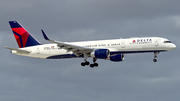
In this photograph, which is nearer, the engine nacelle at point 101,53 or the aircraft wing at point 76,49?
the engine nacelle at point 101,53

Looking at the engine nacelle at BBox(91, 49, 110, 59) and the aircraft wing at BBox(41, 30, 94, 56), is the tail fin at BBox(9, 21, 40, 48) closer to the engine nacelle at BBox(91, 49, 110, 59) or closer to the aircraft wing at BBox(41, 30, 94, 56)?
the aircraft wing at BBox(41, 30, 94, 56)

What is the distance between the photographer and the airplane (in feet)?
198

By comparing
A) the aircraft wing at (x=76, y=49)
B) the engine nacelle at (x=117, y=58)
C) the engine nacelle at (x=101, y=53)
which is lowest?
the engine nacelle at (x=117, y=58)

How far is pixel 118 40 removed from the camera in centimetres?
6191

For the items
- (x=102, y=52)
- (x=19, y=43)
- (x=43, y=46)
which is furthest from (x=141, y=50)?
(x=19, y=43)

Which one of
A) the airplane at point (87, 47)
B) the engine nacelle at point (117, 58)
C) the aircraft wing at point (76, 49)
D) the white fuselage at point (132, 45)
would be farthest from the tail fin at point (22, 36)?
the engine nacelle at point (117, 58)

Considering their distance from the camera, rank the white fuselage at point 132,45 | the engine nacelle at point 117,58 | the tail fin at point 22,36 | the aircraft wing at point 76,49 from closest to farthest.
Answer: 1. the white fuselage at point 132,45
2. the aircraft wing at point 76,49
3. the engine nacelle at point 117,58
4. the tail fin at point 22,36

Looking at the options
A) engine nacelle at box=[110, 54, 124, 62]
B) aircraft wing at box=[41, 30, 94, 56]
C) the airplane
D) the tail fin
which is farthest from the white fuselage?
the tail fin

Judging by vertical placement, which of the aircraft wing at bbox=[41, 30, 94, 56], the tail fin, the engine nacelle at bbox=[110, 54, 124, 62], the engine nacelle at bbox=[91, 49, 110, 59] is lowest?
the engine nacelle at bbox=[110, 54, 124, 62]

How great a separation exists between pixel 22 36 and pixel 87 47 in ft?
49.1

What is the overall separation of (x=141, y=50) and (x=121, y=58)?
863 cm

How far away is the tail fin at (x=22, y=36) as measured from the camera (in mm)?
69062

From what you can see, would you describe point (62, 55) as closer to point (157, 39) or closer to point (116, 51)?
point (116, 51)

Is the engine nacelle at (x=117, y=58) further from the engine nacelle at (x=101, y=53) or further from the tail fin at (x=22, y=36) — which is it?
the tail fin at (x=22, y=36)
